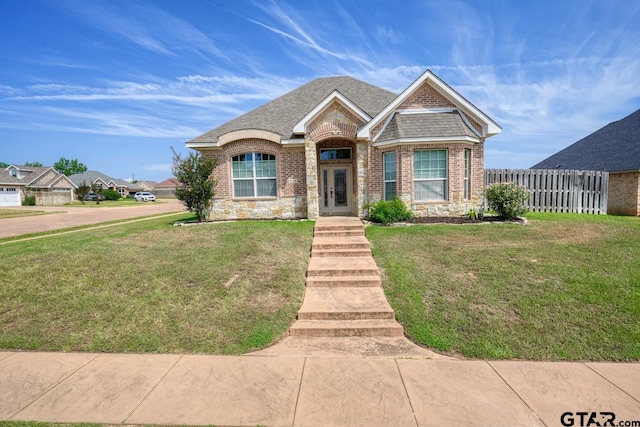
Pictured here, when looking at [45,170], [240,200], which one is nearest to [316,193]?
[240,200]

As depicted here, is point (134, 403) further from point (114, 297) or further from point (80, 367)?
point (114, 297)

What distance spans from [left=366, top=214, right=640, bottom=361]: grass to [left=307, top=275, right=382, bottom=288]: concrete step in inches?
13.0

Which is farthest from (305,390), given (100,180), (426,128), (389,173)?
(100,180)

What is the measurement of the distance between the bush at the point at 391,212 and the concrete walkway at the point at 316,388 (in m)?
6.76

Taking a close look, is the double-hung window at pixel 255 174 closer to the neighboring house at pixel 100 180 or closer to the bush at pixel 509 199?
the bush at pixel 509 199

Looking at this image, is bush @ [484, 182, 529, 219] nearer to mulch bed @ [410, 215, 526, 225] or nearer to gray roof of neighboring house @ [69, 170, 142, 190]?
mulch bed @ [410, 215, 526, 225]

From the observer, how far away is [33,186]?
52688mm

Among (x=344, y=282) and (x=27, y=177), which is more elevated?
(x=27, y=177)

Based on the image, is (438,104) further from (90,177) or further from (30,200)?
(90,177)

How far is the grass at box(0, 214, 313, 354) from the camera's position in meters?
5.40

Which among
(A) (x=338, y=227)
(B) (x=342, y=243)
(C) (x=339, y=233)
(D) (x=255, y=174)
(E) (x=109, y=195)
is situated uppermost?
(D) (x=255, y=174)

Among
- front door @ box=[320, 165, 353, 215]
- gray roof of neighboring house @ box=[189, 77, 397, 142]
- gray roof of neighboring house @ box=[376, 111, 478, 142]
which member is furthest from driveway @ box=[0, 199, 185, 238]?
gray roof of neighboring house @ box=[376, 111, 478, 142]

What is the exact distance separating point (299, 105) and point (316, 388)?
15.2 metres

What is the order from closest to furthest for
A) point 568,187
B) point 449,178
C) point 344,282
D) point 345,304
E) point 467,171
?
point 345,304, point 344,282, point 449,178, point 467,171, point 568,187
